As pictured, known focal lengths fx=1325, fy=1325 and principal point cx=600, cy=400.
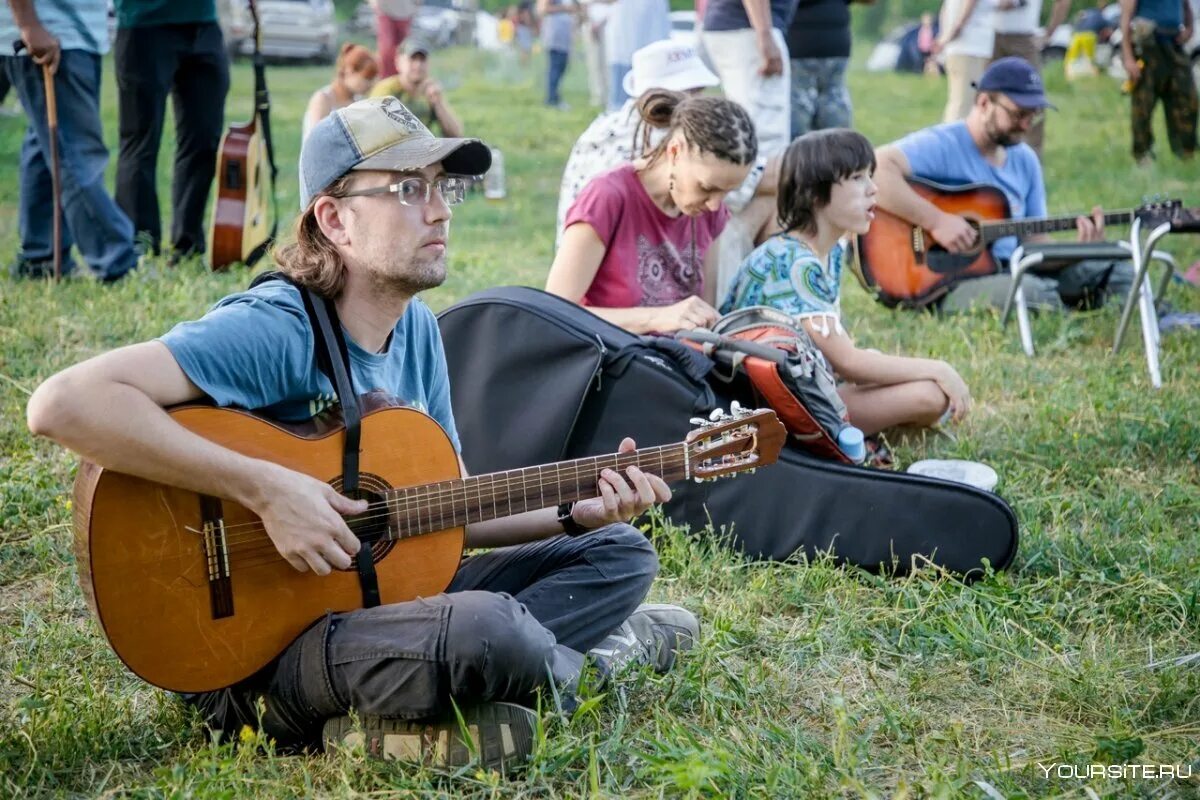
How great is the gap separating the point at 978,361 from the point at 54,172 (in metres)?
4.00

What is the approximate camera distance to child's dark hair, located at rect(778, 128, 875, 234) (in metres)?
4.34

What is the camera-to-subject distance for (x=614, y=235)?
165 inches

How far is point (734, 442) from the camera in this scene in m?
3.08

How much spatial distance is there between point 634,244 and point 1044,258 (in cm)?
254

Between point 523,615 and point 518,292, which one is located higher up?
point 518,292

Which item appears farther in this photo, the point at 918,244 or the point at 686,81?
the point at 918,244

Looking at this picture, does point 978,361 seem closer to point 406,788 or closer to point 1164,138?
point 406,788

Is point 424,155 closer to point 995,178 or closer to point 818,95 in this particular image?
point 995,178

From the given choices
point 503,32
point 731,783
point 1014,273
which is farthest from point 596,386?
point 503,32

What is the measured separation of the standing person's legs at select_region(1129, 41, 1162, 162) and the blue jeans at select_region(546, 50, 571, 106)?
7.70 meters

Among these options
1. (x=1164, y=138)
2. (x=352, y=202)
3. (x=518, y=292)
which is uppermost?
(x=352, y=202)

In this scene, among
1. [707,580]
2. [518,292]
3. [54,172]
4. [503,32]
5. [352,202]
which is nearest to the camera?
[352,202]

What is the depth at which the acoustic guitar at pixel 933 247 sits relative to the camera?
6.26 metres

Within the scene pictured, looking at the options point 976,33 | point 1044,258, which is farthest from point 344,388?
point 976,33
